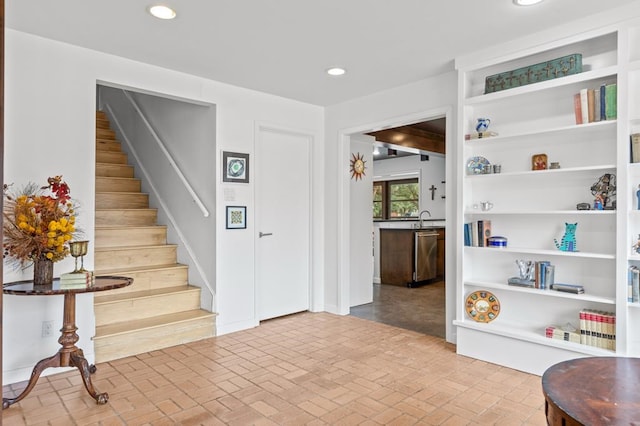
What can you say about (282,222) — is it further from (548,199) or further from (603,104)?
(603,104)

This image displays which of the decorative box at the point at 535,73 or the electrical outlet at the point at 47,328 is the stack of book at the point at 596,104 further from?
the electrical outlet at the point at 47,328

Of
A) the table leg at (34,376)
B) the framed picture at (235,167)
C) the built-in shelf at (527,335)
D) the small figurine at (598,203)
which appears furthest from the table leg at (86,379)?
the small figurine at (598,203)

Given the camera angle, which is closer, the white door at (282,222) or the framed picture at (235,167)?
the framed picture at (235,167)

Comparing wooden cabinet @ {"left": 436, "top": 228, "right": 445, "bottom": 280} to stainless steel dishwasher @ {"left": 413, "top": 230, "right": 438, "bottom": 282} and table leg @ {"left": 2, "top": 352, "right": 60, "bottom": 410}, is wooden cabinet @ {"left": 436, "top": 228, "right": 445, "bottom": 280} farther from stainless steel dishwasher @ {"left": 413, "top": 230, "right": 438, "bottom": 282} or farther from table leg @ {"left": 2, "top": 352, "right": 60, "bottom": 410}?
table leg @ {"left": 2, "top": 352, "right": 60, "bottom": 410}

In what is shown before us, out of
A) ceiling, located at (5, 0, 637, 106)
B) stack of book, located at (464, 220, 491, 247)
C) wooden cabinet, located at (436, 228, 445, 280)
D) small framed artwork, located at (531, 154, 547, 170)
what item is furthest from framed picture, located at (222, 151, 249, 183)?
wooden cabinet, located at (436, 228, 445, 280)

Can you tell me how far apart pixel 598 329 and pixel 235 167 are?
333cm

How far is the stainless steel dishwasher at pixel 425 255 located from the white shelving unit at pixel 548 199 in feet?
9.77

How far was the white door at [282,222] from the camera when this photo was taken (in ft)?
15.3

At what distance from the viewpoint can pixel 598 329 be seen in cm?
284

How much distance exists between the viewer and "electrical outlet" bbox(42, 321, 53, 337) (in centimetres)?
310

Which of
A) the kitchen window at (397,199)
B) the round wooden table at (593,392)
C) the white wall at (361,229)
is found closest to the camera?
the round wooden table at (593,392)

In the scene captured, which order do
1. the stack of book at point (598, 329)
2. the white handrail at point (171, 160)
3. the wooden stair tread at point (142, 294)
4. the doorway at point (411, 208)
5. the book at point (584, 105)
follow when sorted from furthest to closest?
1. the doorway at point (411, 208)
2. the white handrail at point (171, 160)
3. the wooden stair tread at point (142, 294)
4. the book at point (584, 105)
5. the stack of book at point (598, 329)

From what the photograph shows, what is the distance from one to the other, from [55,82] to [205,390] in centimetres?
255

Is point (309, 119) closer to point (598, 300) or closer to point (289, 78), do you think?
point (289, 78)
